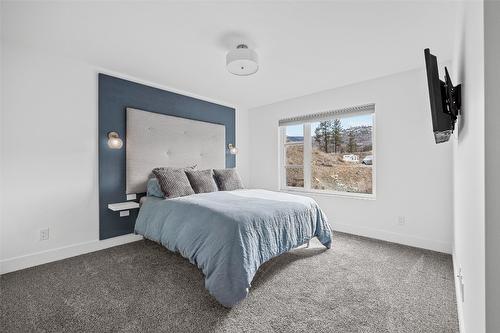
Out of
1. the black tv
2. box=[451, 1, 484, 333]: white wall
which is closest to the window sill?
the black tv

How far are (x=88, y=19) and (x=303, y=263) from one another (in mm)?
3084

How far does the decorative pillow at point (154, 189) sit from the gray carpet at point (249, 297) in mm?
781

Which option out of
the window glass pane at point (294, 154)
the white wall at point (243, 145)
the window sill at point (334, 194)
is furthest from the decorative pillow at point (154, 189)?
the window glass pane at point (294, 154)

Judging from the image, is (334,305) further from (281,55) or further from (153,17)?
(153,17)

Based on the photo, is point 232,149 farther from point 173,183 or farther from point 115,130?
point 115,130

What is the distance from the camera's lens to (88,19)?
1.98m

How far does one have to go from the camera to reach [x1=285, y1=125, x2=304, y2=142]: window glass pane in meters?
4.35

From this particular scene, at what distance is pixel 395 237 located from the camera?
10.3 feet

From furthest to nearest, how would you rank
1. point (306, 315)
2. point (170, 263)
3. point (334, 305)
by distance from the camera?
point (170, 263)
point (334, 305)
point (306, 315)

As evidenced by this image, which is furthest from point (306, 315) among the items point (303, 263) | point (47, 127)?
point (47, 127)

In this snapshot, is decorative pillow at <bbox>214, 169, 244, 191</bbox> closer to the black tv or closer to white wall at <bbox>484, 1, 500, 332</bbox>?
the black tv

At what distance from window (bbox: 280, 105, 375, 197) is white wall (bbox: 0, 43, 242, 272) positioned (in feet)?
10.3

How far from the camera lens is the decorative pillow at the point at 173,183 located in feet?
9.80

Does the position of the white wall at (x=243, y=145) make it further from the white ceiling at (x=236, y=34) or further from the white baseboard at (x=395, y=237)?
the white baseboard at (x=395, y=237)
